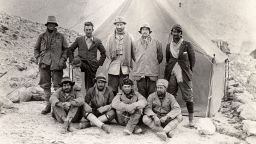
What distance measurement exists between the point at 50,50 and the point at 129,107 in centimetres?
164

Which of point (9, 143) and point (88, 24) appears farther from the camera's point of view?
point (88, 24)

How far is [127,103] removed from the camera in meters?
4.61

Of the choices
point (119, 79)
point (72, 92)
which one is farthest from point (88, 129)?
point (119, 79)

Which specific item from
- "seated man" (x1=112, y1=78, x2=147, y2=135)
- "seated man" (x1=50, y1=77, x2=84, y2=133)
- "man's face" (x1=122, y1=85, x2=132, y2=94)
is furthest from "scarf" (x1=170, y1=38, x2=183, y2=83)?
"seated man" (x1=50, y1=77, x2=84, y2=133)

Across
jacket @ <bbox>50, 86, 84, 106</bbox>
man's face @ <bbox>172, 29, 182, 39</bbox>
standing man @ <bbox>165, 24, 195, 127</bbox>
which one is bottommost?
jacket @ <bbox>50, 86, 84, 106</bbox>

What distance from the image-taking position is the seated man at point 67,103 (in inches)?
178

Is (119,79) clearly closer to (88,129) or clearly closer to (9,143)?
(88,129)

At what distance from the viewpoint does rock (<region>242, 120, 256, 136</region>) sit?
187 inches

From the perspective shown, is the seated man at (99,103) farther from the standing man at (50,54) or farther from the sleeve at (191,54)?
the sleeve at (191,54)

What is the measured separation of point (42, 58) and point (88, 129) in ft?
4.71

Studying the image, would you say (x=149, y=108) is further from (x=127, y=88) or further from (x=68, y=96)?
(x=68, y=96)

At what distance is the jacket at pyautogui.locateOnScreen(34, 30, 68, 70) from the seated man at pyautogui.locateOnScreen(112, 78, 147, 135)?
119cm

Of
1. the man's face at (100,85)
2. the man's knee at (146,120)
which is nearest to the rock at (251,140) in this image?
the man's knee at (146,120)

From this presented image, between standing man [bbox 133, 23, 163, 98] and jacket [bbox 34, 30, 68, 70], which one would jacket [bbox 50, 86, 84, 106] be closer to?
jacket [bbox 34, 30, 68, 70]
